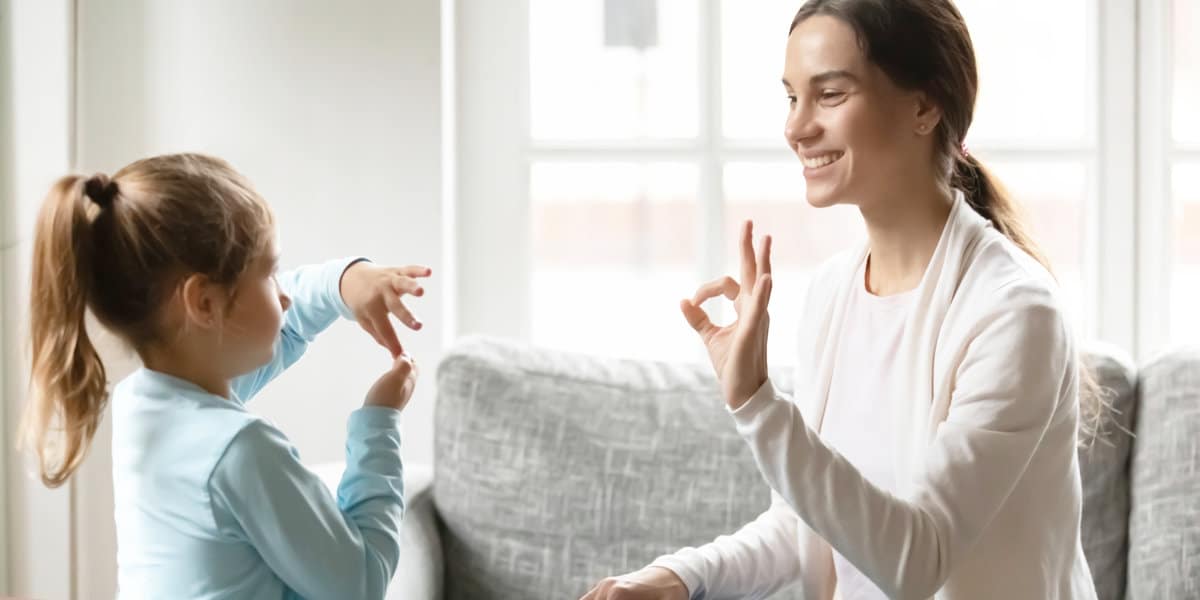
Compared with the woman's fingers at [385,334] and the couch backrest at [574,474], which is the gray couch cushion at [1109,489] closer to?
the couch backrest at [574,474]

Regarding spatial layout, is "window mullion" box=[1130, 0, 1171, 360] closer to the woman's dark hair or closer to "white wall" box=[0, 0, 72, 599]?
the woman's dark hair

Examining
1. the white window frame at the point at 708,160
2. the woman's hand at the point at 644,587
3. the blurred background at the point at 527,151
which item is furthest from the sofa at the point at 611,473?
the woman's hand at the point at 644,587

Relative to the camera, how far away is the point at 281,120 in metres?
2.37

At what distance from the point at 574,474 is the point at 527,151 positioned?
718mm

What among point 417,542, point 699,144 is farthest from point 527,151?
point 417,542

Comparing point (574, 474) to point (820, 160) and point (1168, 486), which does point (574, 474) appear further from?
point (1168, 486)

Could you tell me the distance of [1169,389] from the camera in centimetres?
202

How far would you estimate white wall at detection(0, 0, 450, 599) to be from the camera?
236cm

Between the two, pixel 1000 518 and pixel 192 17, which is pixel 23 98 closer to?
pixel 192 17

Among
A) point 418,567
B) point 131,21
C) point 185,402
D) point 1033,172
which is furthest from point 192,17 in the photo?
point 1033,172

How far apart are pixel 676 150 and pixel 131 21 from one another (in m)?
0.99

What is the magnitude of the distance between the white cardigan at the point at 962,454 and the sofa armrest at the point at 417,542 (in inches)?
19.2

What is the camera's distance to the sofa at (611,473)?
6.62ft

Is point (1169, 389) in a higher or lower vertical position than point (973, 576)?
higher
